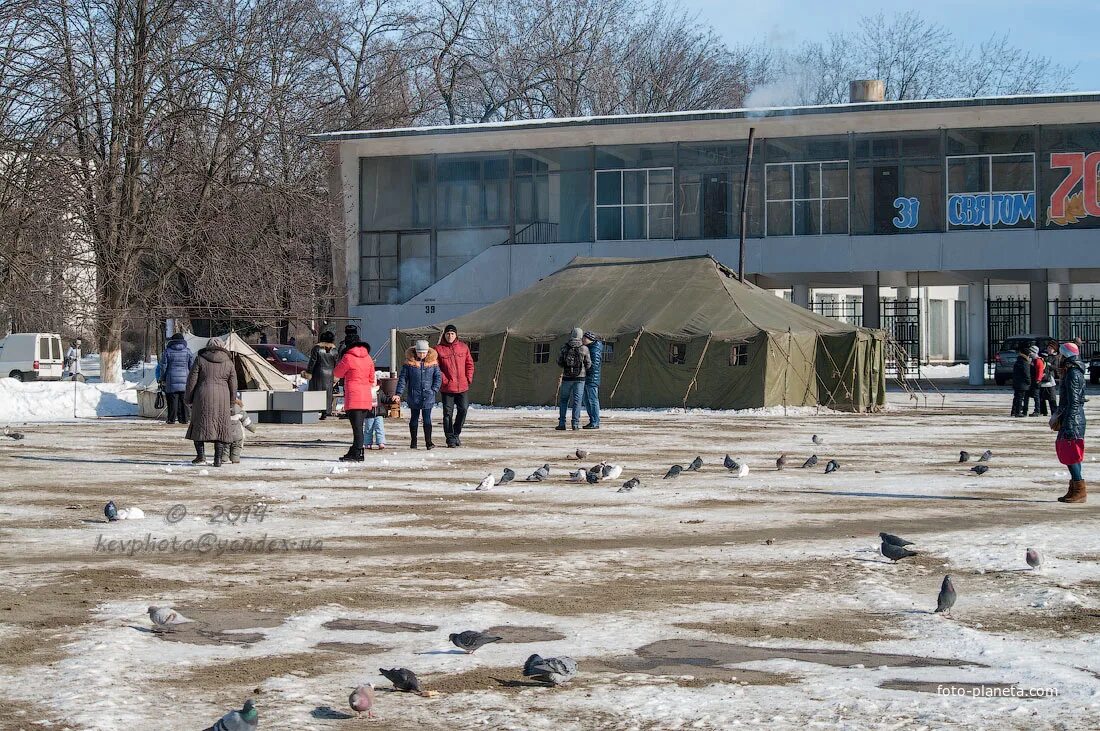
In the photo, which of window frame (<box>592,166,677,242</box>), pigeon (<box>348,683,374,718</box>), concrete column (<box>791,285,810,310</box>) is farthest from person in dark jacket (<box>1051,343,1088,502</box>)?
concrete column (<box>791,285,810,310</box>)

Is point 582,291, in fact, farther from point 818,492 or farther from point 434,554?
point 434,554

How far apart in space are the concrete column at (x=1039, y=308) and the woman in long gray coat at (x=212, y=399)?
37.2 meters

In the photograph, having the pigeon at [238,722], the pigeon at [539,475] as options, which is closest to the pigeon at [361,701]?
the pigeon at [238,722]

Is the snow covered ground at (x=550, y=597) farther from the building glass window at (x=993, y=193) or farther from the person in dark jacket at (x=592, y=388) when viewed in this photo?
the building glass window at (x=993, y=193)

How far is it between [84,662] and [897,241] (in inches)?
1606

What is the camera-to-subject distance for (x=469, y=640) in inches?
271

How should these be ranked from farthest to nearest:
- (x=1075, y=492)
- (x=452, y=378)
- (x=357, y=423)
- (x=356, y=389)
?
(x=452, y=378)
(x=356, y=389)
(x=357, y=423)
(x=1075, y=492)

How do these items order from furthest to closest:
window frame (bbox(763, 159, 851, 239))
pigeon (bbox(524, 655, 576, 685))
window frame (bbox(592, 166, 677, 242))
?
window frame (bbox(592, 166, 677, 242)), window frame (bbox(763, 159, 851, 239)), pigeon (bbox(524, 655, 576, 685))

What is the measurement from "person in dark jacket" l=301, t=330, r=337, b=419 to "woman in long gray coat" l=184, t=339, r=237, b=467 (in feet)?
28.4

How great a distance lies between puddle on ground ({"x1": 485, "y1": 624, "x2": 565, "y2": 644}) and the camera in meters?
7.39

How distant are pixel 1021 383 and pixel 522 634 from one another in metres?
23.4

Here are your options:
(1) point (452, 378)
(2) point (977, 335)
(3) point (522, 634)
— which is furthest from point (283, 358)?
(3) point (522, 634)

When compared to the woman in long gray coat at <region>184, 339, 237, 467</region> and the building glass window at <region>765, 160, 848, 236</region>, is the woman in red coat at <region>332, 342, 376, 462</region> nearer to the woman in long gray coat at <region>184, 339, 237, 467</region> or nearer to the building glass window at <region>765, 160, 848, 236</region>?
the woman in long gray coat at <region>184, 339, 237, 467</region>

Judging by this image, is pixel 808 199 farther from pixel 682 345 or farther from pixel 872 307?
pixel 682 345
